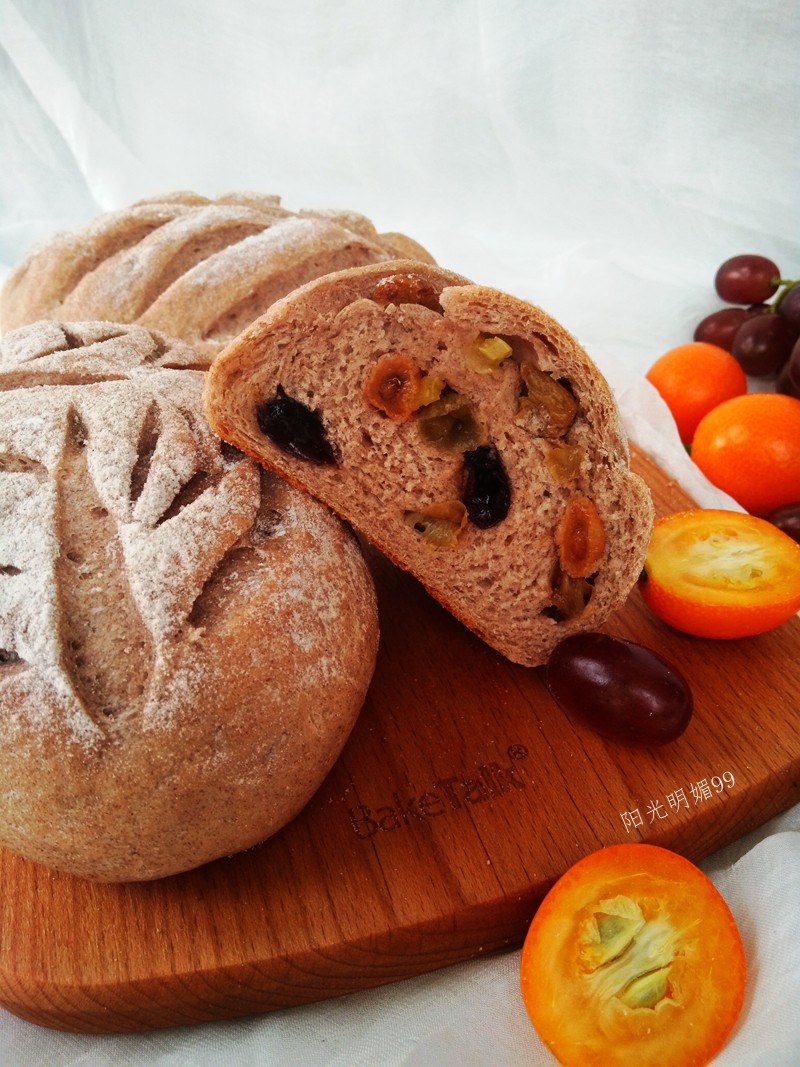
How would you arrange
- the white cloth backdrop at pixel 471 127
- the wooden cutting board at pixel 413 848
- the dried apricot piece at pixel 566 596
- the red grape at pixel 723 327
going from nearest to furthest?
1. the wooden cutting board at pixel 413 848
2. the dried apricot piece at pixel 566 596
3. the red grape at pixel 723 327
4. the white cloth backdrop at pixel 471 127

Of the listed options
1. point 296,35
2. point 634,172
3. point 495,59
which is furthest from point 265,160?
point 634,172

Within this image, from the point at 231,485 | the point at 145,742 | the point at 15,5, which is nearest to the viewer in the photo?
the point at 145,742

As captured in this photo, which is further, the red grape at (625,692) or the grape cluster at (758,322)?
the grape cluster at (758,322)

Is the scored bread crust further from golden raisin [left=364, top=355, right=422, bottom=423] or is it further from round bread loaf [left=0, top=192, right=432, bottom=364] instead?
round bread loaf [left=0, top=192, right=432, bottom=364]

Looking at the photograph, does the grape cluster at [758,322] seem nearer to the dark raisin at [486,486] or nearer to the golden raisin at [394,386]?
the dark raisin at [486,486]

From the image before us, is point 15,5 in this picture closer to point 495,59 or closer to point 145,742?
point 495,59

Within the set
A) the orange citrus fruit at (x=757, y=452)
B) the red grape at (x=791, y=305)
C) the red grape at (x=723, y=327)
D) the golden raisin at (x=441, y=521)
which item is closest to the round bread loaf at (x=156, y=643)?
the golden raisin at (x=441, y=521)
